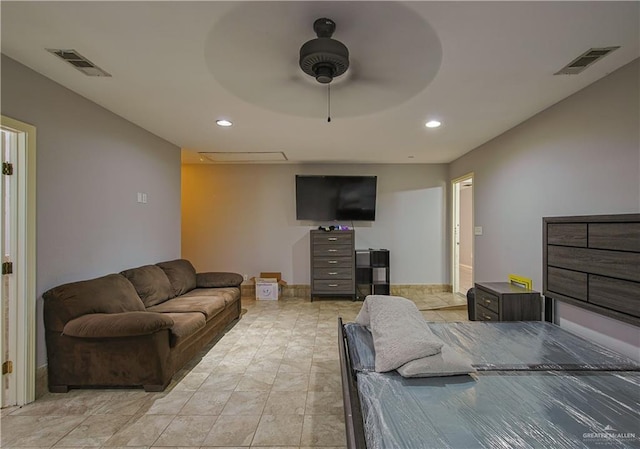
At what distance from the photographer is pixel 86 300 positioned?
2.46 metres

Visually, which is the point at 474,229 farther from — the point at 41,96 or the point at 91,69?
the point at 41,96

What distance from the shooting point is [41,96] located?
2.34 meters

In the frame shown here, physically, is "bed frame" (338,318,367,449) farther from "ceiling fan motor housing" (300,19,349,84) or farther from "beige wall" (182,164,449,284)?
"beige wall" (182,164,449,284)

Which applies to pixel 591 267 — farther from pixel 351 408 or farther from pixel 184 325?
pixel 184 325

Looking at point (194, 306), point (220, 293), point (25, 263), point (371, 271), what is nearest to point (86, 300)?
point (25, 263)

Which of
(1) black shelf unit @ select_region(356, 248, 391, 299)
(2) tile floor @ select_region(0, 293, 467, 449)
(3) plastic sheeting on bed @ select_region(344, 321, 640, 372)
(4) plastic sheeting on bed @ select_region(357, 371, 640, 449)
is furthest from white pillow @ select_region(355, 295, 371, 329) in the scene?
(1) black shelf unit @ select_region(356, 248, 391, 299)

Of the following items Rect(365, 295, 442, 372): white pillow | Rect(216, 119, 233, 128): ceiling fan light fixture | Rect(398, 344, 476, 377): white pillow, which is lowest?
Rect(398, 344, 476, 377): white pillow

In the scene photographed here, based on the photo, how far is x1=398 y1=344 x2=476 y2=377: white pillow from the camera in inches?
65.5

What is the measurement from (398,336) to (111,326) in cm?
214

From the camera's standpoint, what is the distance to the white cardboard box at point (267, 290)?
5484mm

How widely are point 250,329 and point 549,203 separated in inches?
147

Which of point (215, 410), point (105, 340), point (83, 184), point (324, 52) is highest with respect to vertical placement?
point (324, 52)

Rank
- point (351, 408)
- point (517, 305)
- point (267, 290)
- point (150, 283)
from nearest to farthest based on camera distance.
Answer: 1. point (351, 408)
2. point (517, 305)
3. point (150, 283)
4. point (267, 290)

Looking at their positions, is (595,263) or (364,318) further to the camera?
(364,318)
